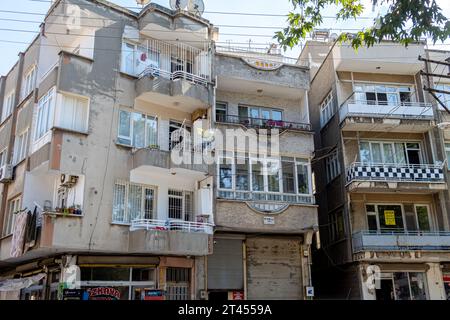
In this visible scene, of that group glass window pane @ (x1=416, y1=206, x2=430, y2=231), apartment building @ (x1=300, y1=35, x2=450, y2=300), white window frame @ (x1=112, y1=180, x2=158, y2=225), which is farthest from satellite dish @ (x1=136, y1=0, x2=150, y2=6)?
glass window pane @ (x1=416, y1=206, x2=430, y2=231)

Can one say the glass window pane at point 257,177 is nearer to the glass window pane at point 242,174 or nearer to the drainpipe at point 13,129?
the glass window pane at point 242,174

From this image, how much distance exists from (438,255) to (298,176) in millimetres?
7284

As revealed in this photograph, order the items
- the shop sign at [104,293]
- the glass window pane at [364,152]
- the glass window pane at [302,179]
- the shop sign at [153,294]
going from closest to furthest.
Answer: the shop sign at [153,294], the shop sign at [104,293], the glass window pane at [302,179], the glass window pane at [364,152]

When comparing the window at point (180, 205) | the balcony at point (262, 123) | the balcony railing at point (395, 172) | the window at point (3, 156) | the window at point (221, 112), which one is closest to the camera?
the window at point (180, 205)

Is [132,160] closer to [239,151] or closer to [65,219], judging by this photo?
[65,219]

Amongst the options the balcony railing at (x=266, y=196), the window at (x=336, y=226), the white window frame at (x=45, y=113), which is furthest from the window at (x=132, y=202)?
the window at (x=336, y=226)

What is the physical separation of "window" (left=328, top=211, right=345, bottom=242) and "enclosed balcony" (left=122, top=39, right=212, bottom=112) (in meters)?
9.09

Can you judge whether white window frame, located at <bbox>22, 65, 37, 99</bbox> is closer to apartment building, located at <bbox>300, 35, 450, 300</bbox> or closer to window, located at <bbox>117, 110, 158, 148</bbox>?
window, located at <bbox>117, 110, 158, 148</bbox>

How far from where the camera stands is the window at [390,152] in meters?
23.4

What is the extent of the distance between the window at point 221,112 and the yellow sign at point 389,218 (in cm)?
930

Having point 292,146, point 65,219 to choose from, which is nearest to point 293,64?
point 292,146

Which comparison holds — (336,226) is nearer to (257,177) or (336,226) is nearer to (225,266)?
(257,177)

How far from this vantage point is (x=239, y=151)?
20656mm

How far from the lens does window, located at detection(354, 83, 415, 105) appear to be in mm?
24047
